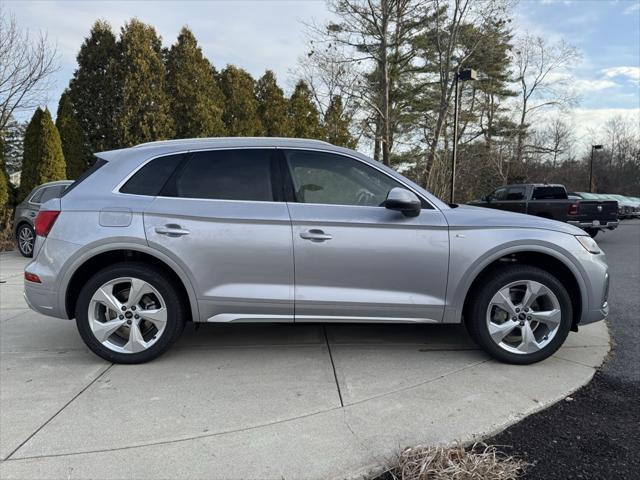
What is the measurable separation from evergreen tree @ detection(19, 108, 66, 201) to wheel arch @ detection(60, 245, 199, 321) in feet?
34.5

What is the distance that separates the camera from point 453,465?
2.20 m

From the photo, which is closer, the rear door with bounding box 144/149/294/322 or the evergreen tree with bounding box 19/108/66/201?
the rear door with bounding box 144/149/294/322

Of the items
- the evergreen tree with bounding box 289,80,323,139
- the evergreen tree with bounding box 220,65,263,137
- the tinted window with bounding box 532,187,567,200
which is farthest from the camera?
the evergreen tree with bounding box 220,65,263,137

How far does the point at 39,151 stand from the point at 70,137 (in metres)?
1.39

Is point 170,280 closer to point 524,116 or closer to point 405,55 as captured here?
point 405,55

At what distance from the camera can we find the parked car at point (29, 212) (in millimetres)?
10148

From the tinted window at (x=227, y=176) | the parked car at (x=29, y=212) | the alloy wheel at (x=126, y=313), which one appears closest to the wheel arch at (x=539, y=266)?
the tinted window at (x=227, y=176)

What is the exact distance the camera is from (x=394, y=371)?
3549 mm

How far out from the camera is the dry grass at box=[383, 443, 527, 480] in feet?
7.13

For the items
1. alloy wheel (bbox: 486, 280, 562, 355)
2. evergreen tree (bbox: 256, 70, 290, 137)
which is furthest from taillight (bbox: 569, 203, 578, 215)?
evergreen tree (bbox: 256, 70, 290, 137)

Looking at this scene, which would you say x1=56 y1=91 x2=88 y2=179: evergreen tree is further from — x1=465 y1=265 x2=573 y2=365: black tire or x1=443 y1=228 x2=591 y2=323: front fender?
x1=465 y1=265 x2=573 y2=365: black tire

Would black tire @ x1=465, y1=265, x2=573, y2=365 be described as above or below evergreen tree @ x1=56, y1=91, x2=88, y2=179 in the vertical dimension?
below

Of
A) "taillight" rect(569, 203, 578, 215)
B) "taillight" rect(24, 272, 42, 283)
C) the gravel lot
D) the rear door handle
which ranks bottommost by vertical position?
the gravel lot

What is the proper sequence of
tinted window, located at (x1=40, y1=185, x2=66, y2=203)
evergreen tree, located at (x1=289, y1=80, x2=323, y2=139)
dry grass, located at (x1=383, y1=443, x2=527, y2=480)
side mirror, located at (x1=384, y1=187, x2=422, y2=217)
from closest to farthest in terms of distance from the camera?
dry grass, located at (x1=383, y1=443, x2=527, y2=480), side mirror, located at (x1=384, y1=187, x2=422, y2=217), tinted window, located at (x1=40, y1=185, x2=66, y2=203), evergreen tree, located at (x1=289, y1=80, x2=323, y2=139)
